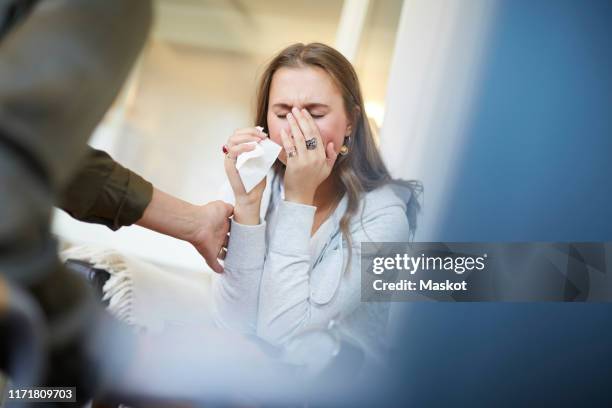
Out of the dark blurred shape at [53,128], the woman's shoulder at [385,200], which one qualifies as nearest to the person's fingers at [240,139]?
the woman's shoulder at [385,200]

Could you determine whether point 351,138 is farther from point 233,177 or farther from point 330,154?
point 233,177

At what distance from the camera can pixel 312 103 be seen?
1158 millimetres

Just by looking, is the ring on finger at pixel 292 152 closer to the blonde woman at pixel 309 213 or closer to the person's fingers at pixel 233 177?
the blonde woman at pixel 309 213

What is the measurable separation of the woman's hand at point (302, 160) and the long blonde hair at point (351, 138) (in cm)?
5

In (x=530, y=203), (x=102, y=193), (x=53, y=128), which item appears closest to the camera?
(x=53, y=128)

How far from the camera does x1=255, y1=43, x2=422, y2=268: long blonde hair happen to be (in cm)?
119

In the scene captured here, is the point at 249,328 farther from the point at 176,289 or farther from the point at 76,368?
the point at 76,368

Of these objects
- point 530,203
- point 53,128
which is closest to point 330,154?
A: point 530,203

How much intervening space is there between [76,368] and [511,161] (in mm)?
882

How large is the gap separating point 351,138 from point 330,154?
0.06 m

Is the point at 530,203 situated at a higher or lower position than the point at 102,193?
higher

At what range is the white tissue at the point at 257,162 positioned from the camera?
114 cm

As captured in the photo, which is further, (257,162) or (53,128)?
(257,162)

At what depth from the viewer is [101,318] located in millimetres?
692
